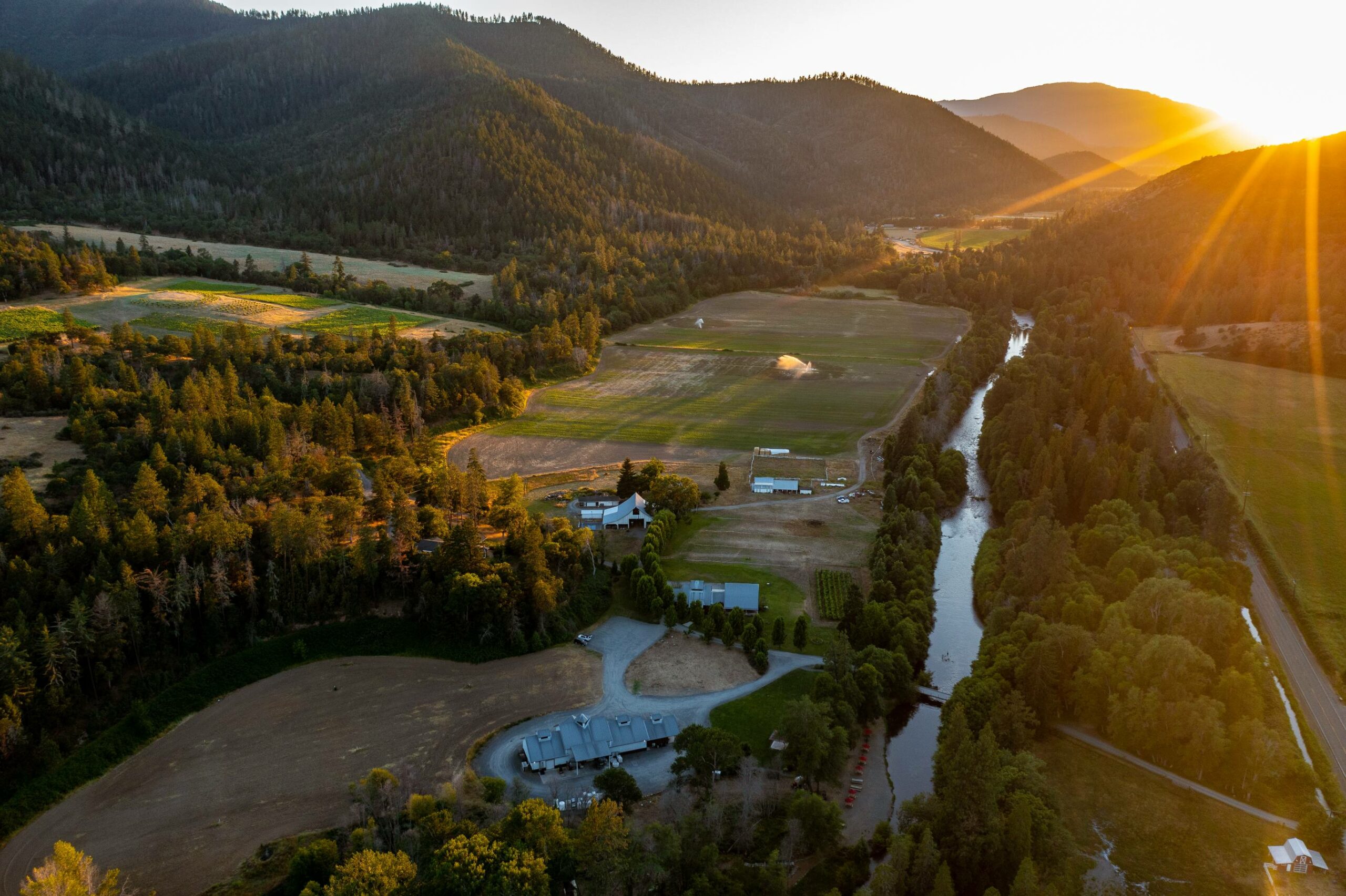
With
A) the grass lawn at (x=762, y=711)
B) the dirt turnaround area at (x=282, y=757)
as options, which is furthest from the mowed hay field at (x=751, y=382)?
the grass lawn at (x=762, y=711)

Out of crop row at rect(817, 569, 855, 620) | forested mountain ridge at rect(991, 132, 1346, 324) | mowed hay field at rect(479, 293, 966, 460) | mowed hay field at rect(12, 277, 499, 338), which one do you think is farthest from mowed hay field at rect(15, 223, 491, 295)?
forested mountain ridge at rect(991, 132, 1346, 324)

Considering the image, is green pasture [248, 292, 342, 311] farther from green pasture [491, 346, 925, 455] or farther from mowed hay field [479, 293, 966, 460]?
green pasture [491, 346, 925, 455]

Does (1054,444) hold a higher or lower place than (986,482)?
higher

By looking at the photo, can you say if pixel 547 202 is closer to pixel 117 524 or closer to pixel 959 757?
pixel 117 524

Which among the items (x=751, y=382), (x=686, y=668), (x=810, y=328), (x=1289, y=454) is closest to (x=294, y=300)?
(x=751, y=382)

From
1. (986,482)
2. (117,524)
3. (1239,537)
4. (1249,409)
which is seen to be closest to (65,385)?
(117,524)
